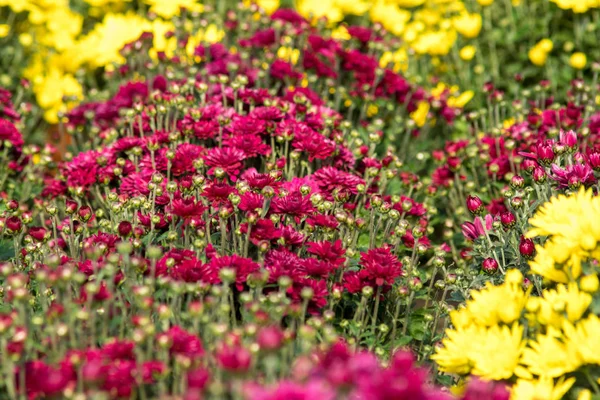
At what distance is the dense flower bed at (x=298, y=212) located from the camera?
1888mm

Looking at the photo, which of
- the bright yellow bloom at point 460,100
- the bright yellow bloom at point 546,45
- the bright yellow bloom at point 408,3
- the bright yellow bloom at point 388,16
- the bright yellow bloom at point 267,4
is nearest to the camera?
the bright yellow bloom at point 460,100

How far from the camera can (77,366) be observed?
5.89 feet

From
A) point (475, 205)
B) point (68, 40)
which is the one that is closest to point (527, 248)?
point (475, 205)

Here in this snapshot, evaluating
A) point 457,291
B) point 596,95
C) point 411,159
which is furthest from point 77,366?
point 596,95

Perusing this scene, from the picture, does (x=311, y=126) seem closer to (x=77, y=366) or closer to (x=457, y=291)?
(x=457, y=291)

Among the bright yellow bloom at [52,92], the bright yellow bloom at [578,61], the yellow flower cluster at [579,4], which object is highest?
the yellow flower cluster at [579,4]

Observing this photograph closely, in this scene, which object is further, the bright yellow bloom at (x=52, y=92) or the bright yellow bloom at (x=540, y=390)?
the bright yellow bloom at (x=52, y=92)

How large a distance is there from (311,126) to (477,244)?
36.4 inches

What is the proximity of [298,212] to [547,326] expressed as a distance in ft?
2.99

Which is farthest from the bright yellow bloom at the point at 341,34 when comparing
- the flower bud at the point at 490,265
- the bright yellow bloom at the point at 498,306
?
the bright yellow bloom at the point at 498,306

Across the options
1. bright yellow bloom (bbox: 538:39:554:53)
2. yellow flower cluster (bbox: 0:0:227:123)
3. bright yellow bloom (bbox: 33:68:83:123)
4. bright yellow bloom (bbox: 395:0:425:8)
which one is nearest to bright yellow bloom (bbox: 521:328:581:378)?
bright yellow bloom (bbox: 538:39:554:53)

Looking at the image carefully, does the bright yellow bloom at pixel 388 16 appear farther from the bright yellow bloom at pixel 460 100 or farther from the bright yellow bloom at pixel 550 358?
the bright yellow bloom at pixel 550 358

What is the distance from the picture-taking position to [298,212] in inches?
102

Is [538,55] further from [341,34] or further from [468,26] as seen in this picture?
[341,34]
